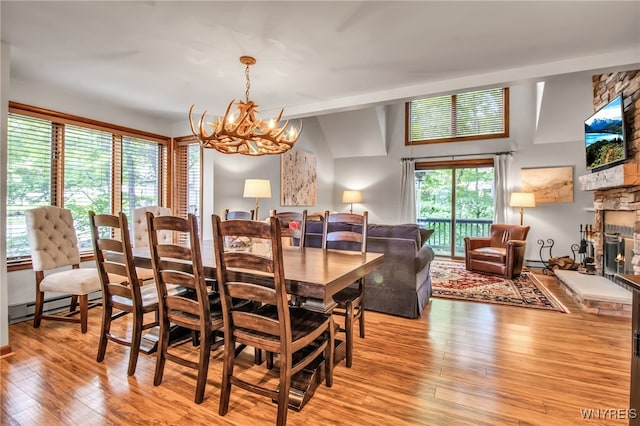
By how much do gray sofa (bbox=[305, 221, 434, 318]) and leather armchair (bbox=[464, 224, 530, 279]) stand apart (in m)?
2.30

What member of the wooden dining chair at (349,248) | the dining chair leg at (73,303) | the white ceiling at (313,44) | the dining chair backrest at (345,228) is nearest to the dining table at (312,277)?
the wooden dining chair at (349,248)

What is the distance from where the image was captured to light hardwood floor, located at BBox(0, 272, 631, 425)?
1759 mm

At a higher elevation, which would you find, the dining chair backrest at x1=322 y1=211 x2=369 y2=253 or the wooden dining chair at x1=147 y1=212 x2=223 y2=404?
the dining chair backrest at x1=322 y1=211 x2=369 y2=253

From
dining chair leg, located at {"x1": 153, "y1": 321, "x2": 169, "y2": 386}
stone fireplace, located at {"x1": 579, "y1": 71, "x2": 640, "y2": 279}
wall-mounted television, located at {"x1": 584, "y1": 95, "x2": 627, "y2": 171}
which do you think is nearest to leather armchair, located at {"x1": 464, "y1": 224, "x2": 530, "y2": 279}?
stone fireplace, located at {"x1": 579, "y1": 71, "x2": 640, "y2": 279}

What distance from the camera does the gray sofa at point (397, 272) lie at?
318 cm

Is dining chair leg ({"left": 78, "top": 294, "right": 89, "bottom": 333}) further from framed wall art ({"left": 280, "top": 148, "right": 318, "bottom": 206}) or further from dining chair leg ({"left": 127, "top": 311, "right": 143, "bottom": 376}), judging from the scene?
framed wall art ({"left": 280, "top": 148, "right": 318, "bottom": 206})

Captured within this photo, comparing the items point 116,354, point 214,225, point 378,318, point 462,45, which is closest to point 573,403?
point 378,318

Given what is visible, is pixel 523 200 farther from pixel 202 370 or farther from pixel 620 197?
pixel 202 370

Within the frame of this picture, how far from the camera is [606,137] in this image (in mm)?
3947

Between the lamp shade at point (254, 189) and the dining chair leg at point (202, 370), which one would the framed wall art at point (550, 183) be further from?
the dining chair leg at point (202, 370)

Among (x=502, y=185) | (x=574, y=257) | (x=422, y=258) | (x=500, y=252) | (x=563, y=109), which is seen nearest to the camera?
(x=422, y=258)

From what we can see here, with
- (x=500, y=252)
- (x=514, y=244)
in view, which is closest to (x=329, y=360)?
(x=514, y=244)

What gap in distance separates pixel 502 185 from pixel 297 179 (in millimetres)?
4019

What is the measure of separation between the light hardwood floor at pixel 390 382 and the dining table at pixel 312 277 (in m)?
0.11
